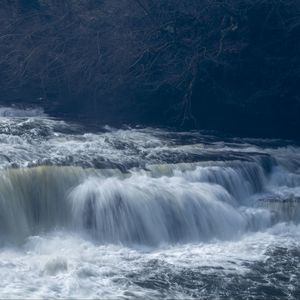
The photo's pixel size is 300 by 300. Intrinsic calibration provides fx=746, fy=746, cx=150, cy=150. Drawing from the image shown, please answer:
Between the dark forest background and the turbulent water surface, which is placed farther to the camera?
the dark forest background

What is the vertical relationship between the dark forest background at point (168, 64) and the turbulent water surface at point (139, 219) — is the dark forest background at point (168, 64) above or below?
above

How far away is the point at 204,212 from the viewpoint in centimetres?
1077

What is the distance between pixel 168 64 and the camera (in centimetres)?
1627

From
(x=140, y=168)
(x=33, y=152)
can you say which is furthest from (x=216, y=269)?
(x=33, y=152)

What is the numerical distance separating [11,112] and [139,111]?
112 inches

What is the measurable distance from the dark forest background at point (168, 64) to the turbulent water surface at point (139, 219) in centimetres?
312

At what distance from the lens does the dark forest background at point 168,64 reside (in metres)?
16.3

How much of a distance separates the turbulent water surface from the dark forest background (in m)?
3.12

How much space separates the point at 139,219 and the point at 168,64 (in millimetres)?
6619

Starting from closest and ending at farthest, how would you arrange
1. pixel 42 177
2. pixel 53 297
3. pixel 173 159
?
pixel 53 297
pixel 42 177
pixel 173 159

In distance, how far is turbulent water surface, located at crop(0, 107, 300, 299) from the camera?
28.0 feet

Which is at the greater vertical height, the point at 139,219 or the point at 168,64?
the point at 168,64

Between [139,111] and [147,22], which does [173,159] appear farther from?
[147,22]

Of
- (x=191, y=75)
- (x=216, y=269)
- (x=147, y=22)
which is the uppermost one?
(x=147, y=22)
